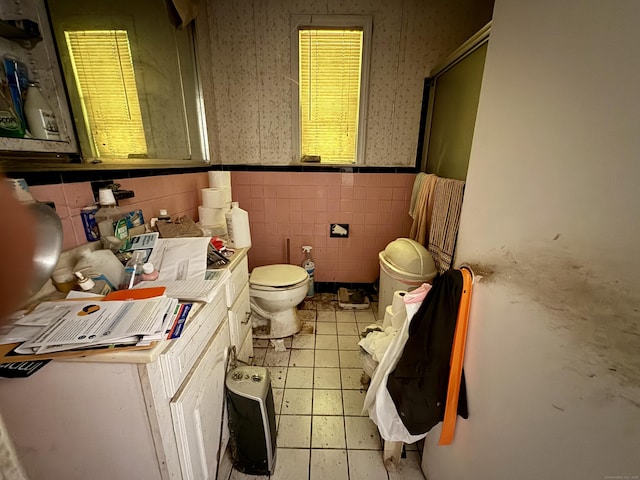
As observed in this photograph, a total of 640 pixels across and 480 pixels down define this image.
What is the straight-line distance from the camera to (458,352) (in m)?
0.83

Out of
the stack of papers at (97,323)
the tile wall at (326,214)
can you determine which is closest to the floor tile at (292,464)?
the stack of papers at (97,323)

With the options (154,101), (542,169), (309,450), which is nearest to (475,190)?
(542,169)

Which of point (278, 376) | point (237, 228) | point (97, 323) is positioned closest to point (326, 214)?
point (237, 228)

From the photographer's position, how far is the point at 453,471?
2.87 feet

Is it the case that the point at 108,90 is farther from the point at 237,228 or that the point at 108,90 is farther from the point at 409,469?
the point at 409,469

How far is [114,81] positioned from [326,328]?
1.87 metres

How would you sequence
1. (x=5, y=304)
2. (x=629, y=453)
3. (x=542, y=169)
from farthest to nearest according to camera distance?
(x=542, y=169)
(x=629, y=453)
(x=5, y=304)

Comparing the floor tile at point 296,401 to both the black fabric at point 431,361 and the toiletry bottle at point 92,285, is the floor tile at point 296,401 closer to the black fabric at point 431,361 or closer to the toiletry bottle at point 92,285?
the black fabric at point 431,361

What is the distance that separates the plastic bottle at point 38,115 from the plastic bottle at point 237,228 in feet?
2.37

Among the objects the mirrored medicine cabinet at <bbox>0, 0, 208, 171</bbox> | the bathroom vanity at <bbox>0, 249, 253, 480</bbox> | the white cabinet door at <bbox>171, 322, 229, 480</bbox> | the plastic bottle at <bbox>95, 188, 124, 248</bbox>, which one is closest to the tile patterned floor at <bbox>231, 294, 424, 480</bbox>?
the white cabinet door at <bbox>171, 322, 229, 480</bbox>

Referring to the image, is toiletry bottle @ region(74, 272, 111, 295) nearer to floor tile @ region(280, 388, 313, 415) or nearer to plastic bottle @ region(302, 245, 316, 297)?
floor tile @ region(280, 388, 313, 415)

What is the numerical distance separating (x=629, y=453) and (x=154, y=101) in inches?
79.1

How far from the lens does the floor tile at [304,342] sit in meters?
1.77

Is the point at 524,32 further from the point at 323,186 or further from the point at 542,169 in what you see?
the point at 323,186
